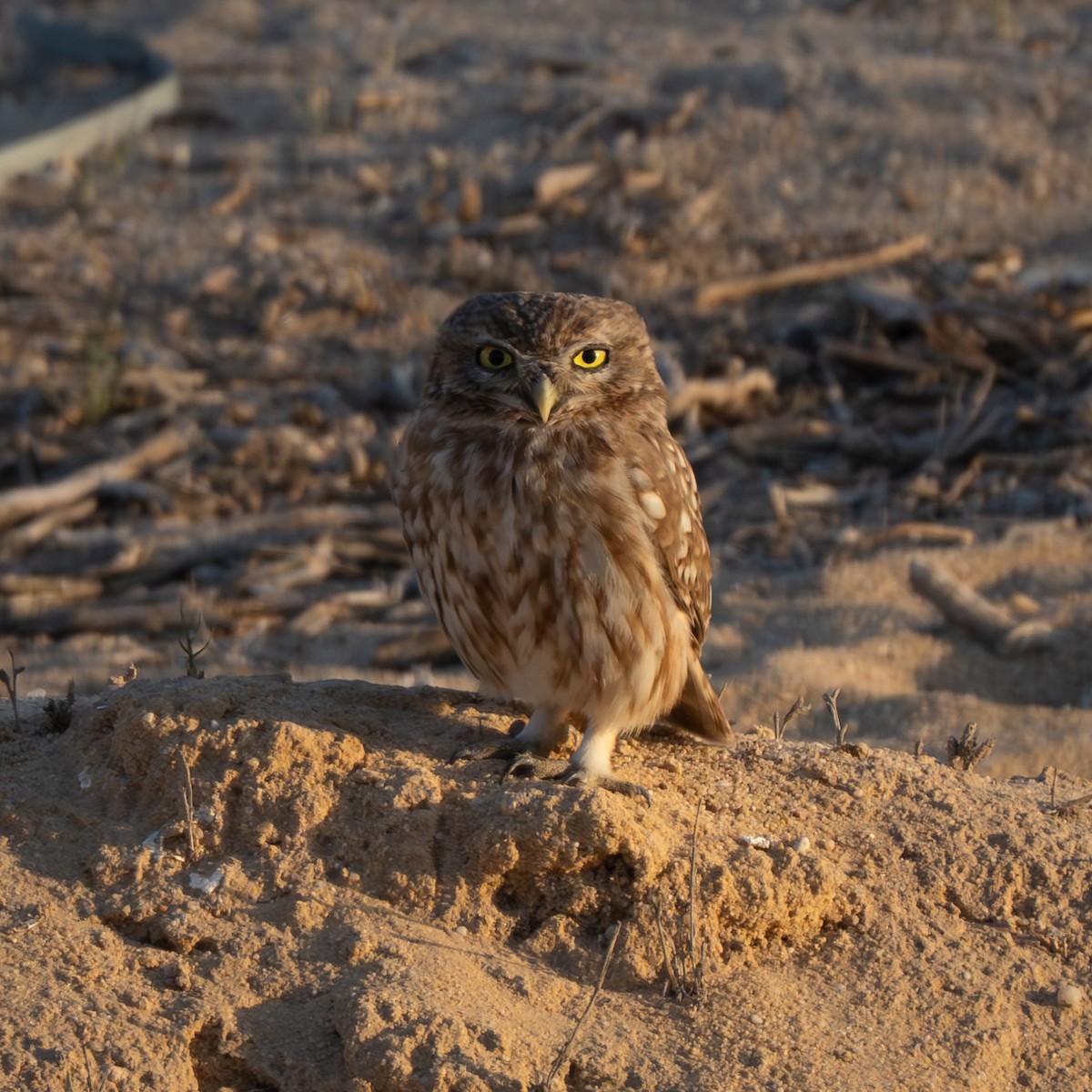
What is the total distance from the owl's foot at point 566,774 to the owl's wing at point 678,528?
556mm

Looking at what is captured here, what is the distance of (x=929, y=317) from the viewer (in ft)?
33.7

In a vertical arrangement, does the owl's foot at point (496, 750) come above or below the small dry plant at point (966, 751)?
above

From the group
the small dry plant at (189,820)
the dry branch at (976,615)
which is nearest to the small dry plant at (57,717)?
the small dry plant at (189,820)

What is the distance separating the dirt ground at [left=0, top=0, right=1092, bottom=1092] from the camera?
3.61 metres

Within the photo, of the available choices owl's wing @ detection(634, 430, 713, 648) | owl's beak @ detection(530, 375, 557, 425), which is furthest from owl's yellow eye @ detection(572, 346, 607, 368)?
owl's wing @ detection(634, 430, 713, 648)

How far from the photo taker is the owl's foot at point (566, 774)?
13.7 ft

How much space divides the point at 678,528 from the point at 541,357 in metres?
0.61

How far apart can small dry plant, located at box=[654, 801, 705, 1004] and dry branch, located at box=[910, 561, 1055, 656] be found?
3.69 meters

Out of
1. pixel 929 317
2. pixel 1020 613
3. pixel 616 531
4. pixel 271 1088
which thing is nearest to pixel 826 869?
pixel 616 531

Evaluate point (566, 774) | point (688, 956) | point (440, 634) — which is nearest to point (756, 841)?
point (688, 956)

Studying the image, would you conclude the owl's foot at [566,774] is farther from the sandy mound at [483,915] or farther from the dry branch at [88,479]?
the dry branch at [88,479]

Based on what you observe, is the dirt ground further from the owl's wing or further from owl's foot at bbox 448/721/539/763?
the owl's wing

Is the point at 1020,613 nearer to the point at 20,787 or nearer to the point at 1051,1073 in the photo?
the point at 1051,1073

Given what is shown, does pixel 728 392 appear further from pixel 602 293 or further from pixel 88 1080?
pixel 88 1080
